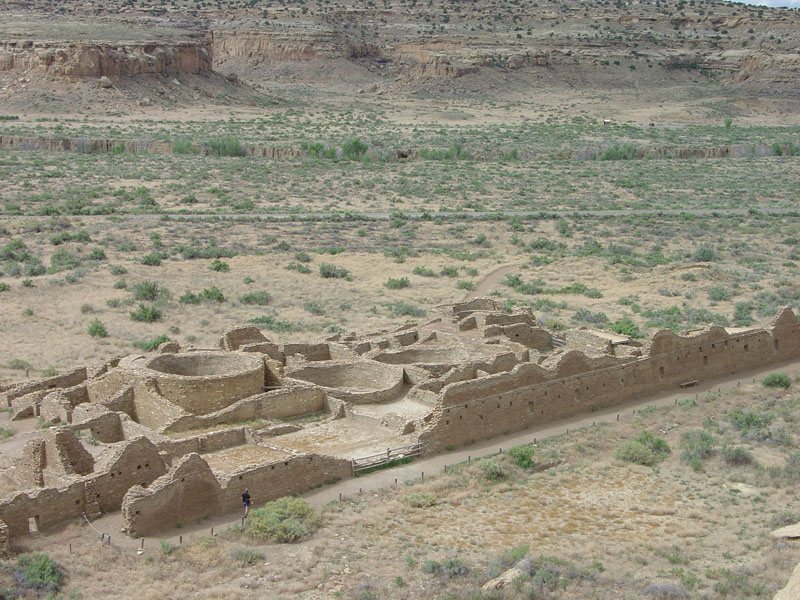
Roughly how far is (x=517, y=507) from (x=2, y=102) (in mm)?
91709

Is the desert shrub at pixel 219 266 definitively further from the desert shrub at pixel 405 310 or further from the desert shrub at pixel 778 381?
the desert shrub at pixel 778 381

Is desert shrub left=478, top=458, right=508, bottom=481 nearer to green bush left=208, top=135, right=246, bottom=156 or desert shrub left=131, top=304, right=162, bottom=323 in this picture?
desert shrub left=131, top=304, right=162, bottom=323

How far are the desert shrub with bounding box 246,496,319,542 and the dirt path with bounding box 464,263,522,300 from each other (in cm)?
2021

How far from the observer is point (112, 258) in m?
45.1

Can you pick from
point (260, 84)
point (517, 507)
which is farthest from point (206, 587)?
point (260, 84)

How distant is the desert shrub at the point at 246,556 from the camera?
59.0 feet

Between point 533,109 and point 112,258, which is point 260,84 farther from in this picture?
point 112,258

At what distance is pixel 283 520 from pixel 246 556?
151cm

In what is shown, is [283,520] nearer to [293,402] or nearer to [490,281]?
[293,402]

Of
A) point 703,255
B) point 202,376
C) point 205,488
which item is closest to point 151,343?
point 202,376

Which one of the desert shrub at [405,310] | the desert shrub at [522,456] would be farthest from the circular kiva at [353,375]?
the desert shrub at [405,310]

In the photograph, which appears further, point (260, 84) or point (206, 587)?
point (260, 84)

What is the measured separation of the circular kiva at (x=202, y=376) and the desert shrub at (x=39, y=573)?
24.1 ft

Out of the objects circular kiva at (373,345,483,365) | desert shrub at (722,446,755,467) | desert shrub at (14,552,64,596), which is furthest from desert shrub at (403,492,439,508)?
circular kiva at (373,345,483,365)
